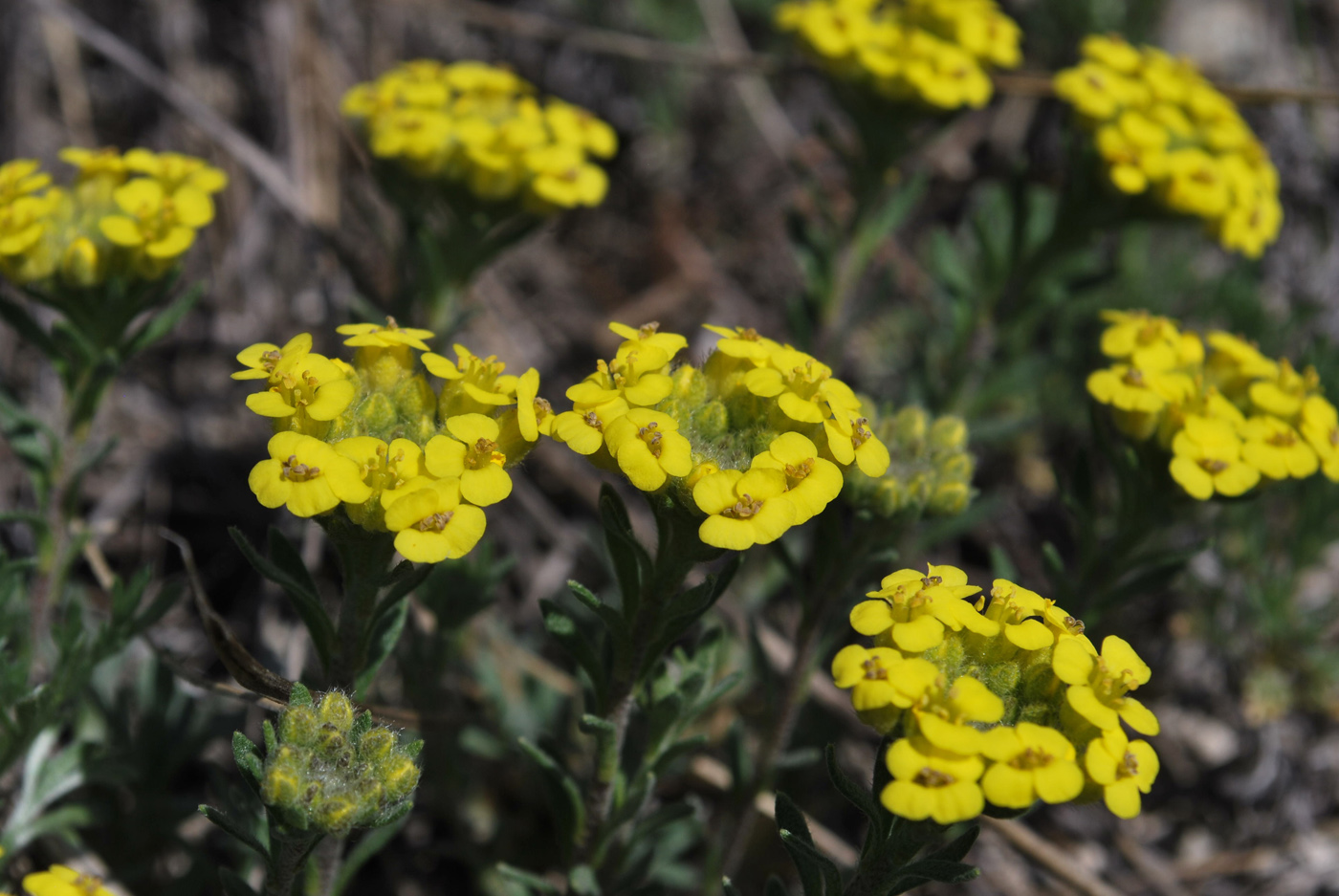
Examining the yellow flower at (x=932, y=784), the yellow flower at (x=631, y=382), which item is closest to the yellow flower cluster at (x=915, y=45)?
the yellow flower at (x=631, y=382)

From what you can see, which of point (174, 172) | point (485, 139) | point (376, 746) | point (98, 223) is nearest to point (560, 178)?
point (485, 139)

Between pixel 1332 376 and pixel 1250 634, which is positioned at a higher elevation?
pixel 1332 376

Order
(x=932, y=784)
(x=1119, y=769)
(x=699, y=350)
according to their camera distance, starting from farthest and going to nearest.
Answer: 1. (x=699, y=350)
2. (x=1119, y=769)
3. (x=932, y=784)

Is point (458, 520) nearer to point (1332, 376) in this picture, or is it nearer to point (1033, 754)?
point (1033, 754)

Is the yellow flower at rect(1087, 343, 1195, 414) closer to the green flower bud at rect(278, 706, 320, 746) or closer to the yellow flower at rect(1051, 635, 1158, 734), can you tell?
the yellow flower at rect(1051, 635, 1158, 734)

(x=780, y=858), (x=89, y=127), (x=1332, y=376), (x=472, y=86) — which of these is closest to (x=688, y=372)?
(x=472, y=86)

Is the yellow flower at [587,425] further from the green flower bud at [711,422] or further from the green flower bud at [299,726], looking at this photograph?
the green flower bud at [299,726]

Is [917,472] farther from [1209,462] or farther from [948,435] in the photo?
[1209,462]
